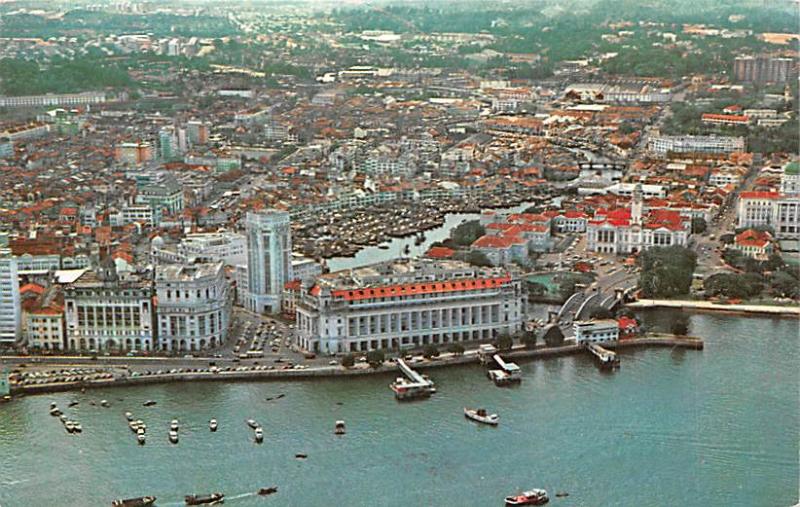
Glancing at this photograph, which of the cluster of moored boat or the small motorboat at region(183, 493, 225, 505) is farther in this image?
the cluster of moored boat

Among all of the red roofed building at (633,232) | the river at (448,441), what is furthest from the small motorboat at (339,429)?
the red roofed building at (633,232)

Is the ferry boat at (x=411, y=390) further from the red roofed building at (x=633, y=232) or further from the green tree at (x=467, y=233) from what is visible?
the red roofed building at (x=633, y=232)

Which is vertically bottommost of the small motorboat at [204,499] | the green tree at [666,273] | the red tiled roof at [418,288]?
the small motorboat at [204,499]

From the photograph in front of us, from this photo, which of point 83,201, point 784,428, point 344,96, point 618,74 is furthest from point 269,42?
point 784,428

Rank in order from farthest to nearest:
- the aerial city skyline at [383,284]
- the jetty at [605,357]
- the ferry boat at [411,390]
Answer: the jetty at [605,357] < the ferry boat at [411,390] < the aerial city skyline at [383,284]

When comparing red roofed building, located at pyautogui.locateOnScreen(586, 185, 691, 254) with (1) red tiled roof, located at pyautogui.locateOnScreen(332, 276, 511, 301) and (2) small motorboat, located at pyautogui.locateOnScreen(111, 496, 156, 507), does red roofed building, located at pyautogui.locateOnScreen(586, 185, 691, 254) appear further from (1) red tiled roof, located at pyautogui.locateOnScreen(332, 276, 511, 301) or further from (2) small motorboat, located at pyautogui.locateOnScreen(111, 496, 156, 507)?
(2) small motorboat, located at pyautogui.locateOnScreen(111, 496, 156, 507)

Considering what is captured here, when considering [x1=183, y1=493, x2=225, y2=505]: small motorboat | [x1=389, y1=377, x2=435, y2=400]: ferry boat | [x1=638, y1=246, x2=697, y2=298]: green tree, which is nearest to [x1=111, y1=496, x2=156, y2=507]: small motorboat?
[x1=183, y1=493, x2=225, y2=505]: small motorboat
